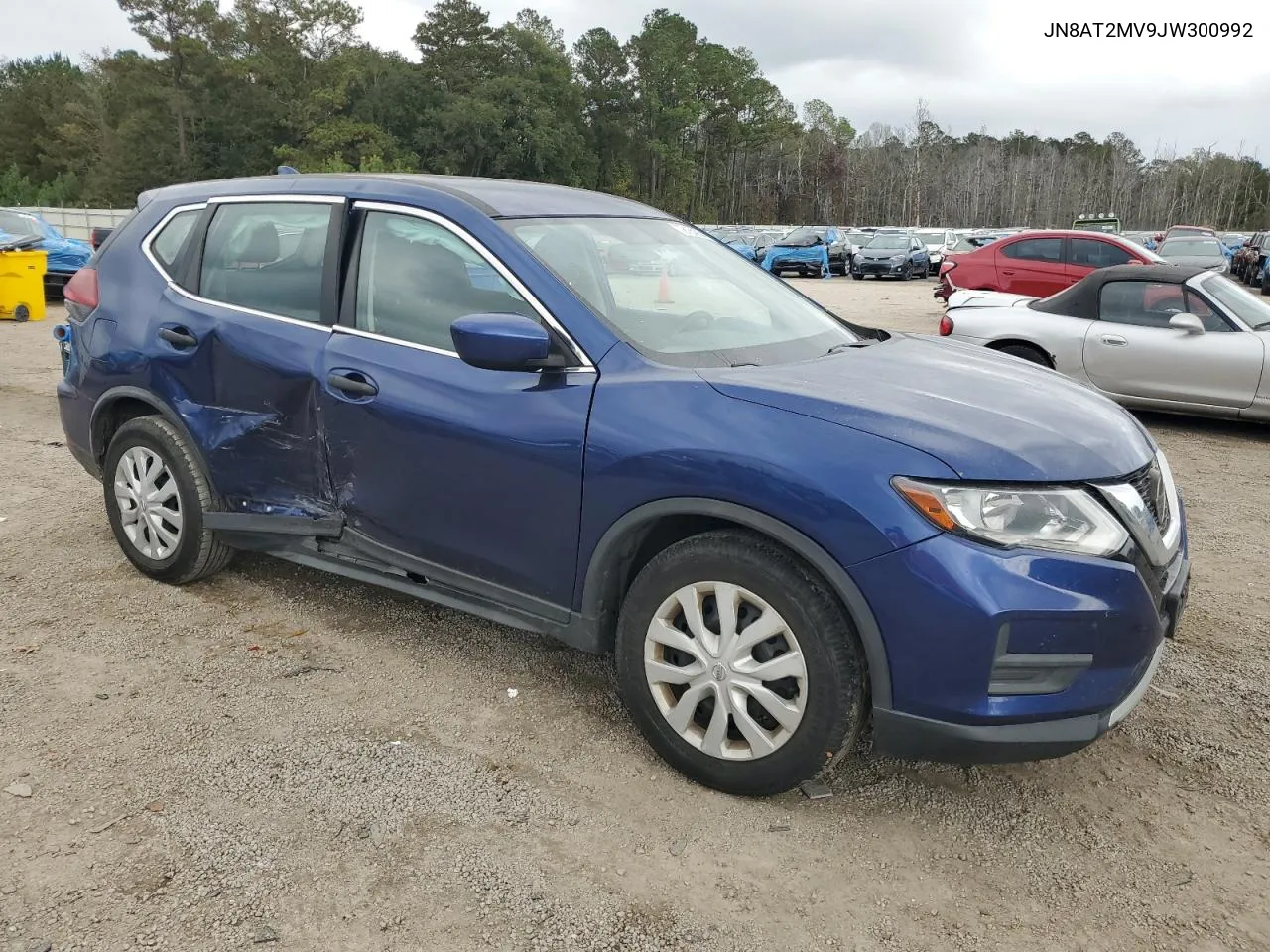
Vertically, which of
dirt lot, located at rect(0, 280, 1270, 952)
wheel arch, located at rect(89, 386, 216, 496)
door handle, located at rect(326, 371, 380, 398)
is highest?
door handle, located at rect(326, 371, 380, 398)

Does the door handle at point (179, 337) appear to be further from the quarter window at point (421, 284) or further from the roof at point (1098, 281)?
the roof at point (1098, 281)

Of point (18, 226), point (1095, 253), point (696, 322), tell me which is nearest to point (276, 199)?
point (696, 322)

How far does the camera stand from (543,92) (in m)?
74.0

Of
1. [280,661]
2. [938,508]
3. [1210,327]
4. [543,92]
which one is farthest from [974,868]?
[543,92]

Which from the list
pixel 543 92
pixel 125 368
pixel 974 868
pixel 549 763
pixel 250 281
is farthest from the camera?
pixel 543 92

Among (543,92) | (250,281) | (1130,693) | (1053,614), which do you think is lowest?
(1130,693)

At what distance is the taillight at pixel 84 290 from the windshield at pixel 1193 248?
72.4 ft

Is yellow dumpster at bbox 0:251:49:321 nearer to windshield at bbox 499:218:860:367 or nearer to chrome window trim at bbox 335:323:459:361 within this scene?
chrome window trim at bbox 335:323:459:361

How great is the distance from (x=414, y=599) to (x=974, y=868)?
2.58 metres

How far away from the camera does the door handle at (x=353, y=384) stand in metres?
3.45

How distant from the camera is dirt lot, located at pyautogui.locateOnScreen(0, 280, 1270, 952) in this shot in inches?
95.3

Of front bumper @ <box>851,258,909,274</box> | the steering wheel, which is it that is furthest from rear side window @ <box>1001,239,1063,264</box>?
front bumper @ <box>851,258,909,274</box>

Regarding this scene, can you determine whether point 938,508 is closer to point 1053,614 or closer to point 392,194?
point 1053,614

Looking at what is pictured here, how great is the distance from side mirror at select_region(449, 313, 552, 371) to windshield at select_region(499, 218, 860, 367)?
270mm
